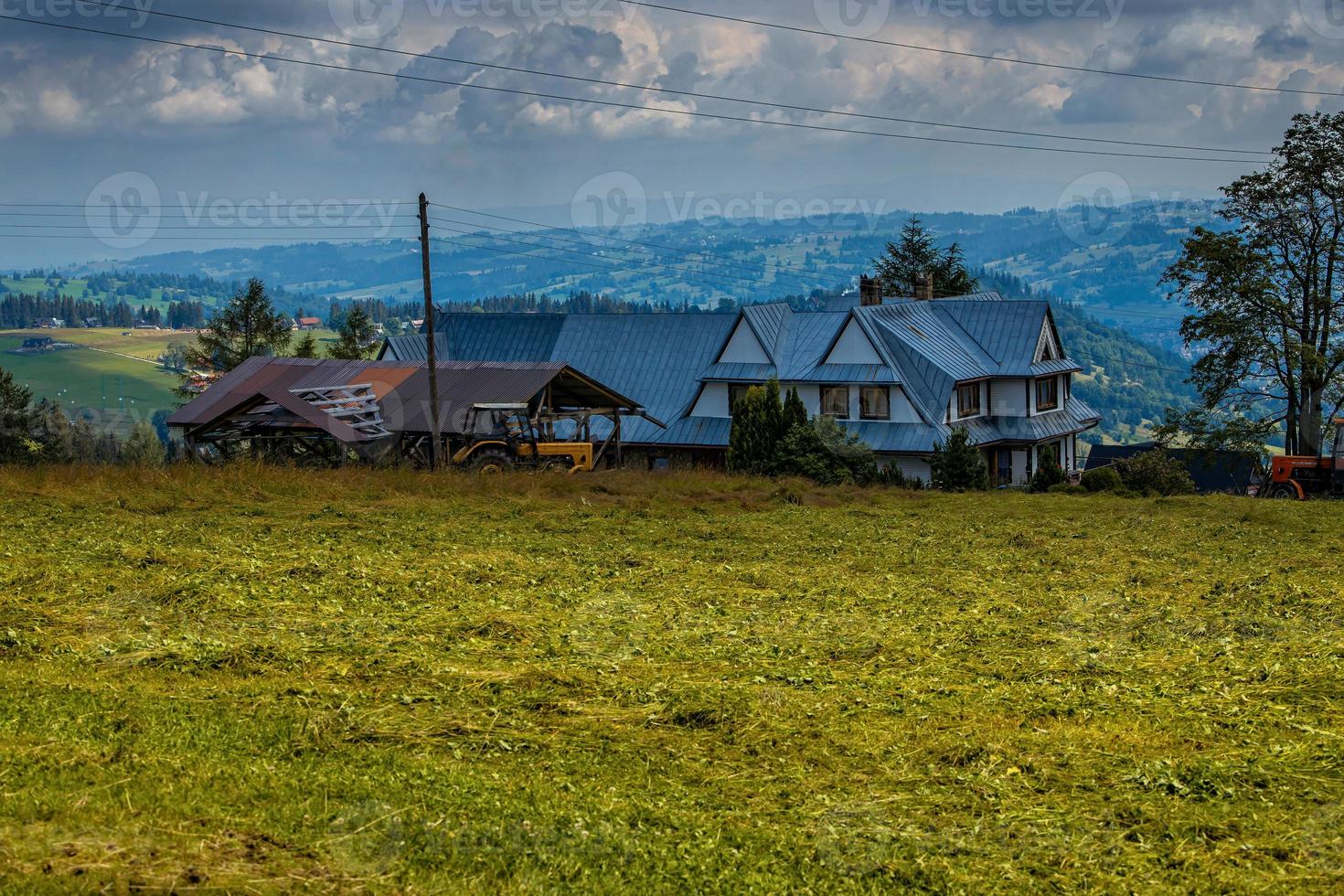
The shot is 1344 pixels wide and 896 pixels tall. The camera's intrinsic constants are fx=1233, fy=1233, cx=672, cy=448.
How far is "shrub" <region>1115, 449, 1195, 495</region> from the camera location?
39500 mm

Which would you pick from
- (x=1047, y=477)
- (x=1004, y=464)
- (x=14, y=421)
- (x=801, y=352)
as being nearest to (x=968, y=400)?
(x=1004, y=464)

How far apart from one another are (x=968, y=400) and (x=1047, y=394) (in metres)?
5.33

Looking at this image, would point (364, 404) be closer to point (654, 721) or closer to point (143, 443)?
point (654, 721)

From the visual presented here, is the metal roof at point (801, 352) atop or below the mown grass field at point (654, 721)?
atop

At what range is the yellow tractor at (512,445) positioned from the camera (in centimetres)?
3225

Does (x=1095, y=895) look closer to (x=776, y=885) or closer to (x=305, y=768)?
(x=776, y=885)

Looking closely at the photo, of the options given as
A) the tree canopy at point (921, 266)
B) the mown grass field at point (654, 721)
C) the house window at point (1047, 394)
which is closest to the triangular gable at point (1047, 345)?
the house window at point (1047, 394)

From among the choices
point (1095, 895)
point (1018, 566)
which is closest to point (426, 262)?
point (1018, 566)

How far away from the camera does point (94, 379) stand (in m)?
159

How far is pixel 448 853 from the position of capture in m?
6.00

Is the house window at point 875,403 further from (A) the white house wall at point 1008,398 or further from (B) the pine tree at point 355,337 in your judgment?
(B) the pine tree at point 355,337

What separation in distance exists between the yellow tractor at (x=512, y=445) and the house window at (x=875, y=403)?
62.7 ft

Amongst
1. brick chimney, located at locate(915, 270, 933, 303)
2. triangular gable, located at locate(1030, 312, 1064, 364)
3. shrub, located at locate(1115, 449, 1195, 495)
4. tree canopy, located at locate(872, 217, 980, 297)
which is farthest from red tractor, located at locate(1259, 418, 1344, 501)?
tree canopy, located at locate(872, 217, 980, 297)

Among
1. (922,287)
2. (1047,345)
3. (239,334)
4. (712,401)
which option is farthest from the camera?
(239,334)
